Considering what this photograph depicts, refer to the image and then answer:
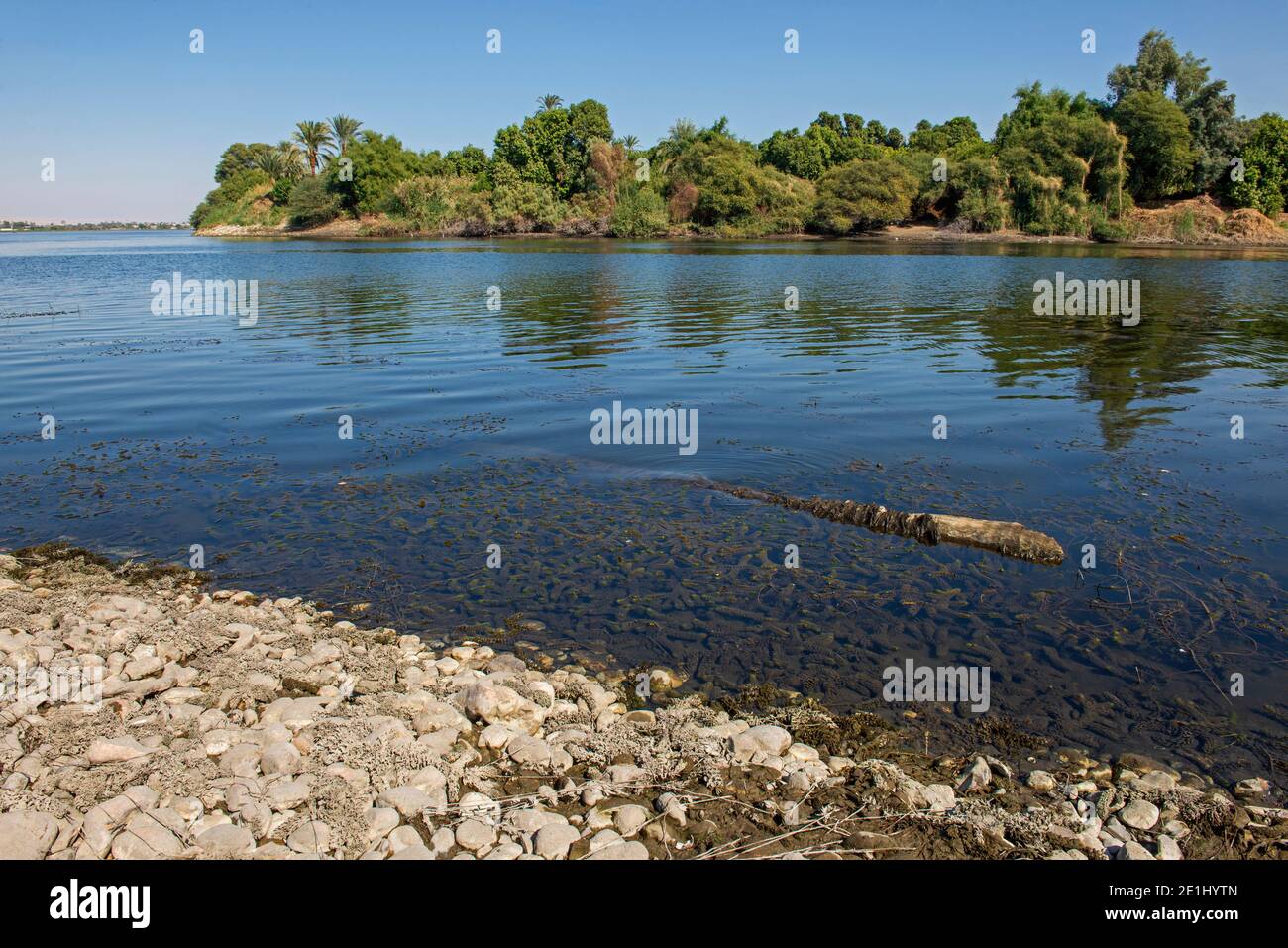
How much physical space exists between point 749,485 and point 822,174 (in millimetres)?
135720

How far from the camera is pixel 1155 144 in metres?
102

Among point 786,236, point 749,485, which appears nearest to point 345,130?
point 786,236

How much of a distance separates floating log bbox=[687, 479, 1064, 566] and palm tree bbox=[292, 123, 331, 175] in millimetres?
166107

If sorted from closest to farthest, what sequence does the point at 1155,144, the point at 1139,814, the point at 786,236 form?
1. the point at 1139,814
2. the point at 1155,144
3. the point at 786,236

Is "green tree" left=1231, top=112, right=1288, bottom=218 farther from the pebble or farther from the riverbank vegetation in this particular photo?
the pebble

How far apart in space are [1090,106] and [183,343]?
129m

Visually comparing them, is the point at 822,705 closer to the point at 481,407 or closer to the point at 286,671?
the point at 286,671

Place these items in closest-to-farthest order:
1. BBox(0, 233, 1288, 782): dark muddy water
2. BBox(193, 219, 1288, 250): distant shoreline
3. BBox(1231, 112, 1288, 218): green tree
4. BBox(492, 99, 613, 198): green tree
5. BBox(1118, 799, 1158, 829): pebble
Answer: BBox(1118, 799, 1158, 829): pebble < BBox(0, 233, 1288, 782): dark muddy water < BBox(193, 219, 1288, 250): distant shoreline < BBox(1231, 112, 1288, 218): green tree < BBox(492, 99, 613, 198): green tree

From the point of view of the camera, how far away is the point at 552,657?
25.5ft

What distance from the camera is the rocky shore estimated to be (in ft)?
16.6

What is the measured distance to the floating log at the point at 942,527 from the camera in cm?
980

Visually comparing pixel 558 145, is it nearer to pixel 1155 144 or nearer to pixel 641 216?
pixel 641 216

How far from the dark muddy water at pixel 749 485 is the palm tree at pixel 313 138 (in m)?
142

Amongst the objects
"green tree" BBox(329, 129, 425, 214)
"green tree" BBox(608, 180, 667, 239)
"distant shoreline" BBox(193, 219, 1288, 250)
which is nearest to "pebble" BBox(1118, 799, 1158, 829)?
"distant shoreline" BBox(193, 219, 1288, 250)
